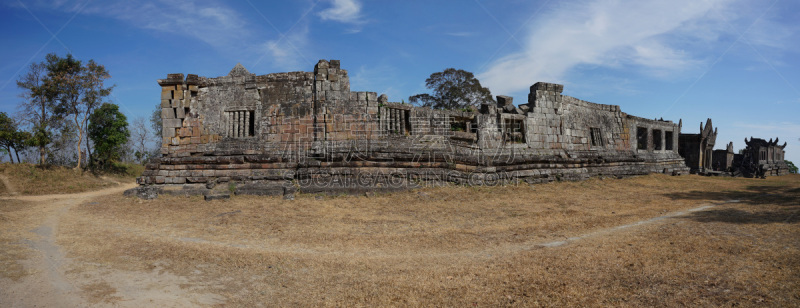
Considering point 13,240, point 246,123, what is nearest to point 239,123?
point 246,123

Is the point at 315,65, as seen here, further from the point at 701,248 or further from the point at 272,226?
the point at 701,248

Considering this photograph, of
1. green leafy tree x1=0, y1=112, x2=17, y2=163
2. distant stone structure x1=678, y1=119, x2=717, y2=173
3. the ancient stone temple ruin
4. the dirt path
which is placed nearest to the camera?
the dirt path

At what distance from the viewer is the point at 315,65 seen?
14.0 metres

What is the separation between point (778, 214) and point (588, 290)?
7563mm

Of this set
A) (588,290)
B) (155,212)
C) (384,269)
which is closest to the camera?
(588,290)

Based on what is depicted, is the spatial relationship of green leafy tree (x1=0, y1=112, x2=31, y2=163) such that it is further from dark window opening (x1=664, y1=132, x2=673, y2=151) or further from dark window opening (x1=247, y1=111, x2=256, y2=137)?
dark window opening (x1=664, y1=132, x2=673, y2=151)

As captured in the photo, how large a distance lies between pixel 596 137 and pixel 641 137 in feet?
19.1

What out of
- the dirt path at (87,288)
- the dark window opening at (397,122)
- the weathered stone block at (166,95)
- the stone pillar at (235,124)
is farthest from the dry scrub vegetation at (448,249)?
the weathered stone block at (166,95)

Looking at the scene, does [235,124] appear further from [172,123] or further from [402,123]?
[402,123]

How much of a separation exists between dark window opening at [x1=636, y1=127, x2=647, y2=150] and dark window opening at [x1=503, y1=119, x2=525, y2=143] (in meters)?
10.2

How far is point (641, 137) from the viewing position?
919 inches

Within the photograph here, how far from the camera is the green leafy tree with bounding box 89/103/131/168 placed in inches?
1001

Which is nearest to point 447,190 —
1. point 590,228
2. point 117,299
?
point 590,228

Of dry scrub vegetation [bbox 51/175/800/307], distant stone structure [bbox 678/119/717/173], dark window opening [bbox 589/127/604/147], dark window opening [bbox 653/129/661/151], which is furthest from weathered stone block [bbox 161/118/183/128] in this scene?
distant stone structure [bbox 678/119/717/173]
